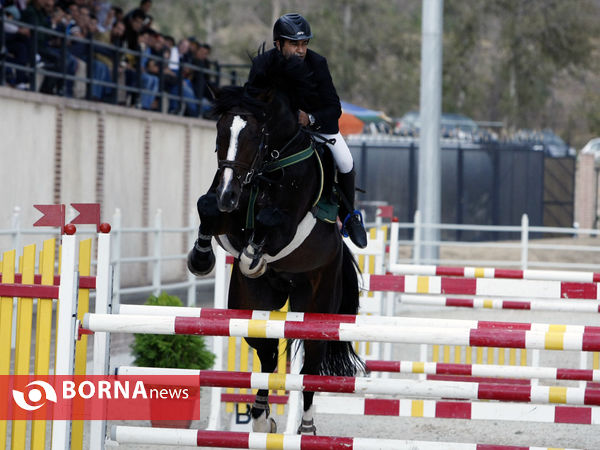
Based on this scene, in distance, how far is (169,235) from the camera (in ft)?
59.2

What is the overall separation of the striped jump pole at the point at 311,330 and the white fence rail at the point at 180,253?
2.10 ft

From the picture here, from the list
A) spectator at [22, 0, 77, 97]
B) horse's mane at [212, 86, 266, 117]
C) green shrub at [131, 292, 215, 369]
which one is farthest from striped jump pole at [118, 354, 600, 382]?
spectator at [22, 0, 77, 97]

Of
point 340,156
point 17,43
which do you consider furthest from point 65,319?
point 17,43

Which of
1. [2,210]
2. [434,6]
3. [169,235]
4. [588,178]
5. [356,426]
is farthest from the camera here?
[588,178]

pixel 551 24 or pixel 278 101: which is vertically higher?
pixel 551 24

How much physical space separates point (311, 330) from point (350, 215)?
1.59 m

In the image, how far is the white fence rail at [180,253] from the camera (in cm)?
1068

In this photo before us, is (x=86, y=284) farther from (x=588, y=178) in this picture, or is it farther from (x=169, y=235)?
(x=588, y=178)

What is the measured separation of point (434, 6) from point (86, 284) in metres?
11.4

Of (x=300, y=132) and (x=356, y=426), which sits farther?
(x=356, y=426)

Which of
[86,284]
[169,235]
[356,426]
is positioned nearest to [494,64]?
[169,235]

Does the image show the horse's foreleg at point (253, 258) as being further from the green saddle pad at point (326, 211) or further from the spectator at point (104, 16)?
the spectator at point (104, 16)

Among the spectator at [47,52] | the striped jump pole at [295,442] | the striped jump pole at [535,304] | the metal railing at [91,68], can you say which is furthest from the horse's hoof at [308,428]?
the spectator at [47,52]

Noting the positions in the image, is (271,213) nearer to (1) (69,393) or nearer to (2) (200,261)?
(2) (200,261)
